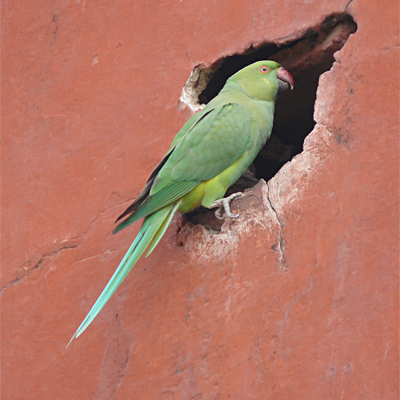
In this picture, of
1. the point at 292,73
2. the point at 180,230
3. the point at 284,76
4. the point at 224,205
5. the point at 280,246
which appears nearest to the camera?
the point at 280,246

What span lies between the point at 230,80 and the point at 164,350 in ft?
4.90

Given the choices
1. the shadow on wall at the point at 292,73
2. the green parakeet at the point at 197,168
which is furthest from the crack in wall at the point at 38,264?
the shadow on wall at the point at 292,73

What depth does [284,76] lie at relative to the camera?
11.0 feet

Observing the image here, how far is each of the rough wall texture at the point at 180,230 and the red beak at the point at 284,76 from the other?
35 cm

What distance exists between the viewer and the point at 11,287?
3266mm

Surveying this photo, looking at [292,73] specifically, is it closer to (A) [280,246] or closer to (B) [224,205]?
(B) [224,205]

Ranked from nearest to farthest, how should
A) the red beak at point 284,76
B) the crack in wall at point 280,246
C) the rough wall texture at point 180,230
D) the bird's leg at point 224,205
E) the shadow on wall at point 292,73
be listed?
the rough wall texture at point 180,230
the crack in wall at point 280,246
the bird's leg at point 224,205
the shadow on wall at point 292,73
the red beak at point 284,76

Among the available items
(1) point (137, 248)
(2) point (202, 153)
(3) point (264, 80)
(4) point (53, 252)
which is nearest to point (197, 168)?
(2) point (202, 153)

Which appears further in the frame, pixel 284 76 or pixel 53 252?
pixel 284 76

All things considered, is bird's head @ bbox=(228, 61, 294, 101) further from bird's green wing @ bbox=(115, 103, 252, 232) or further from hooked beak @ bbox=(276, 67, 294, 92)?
bird's green wing @ bbox=(115, 103, 252, 232)

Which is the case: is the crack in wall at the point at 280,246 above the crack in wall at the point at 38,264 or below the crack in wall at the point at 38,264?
below

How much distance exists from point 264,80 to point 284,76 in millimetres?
106

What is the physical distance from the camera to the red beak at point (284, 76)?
11.0 ft

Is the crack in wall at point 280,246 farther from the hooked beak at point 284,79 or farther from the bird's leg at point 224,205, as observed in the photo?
the hooked beak at point 284,79
